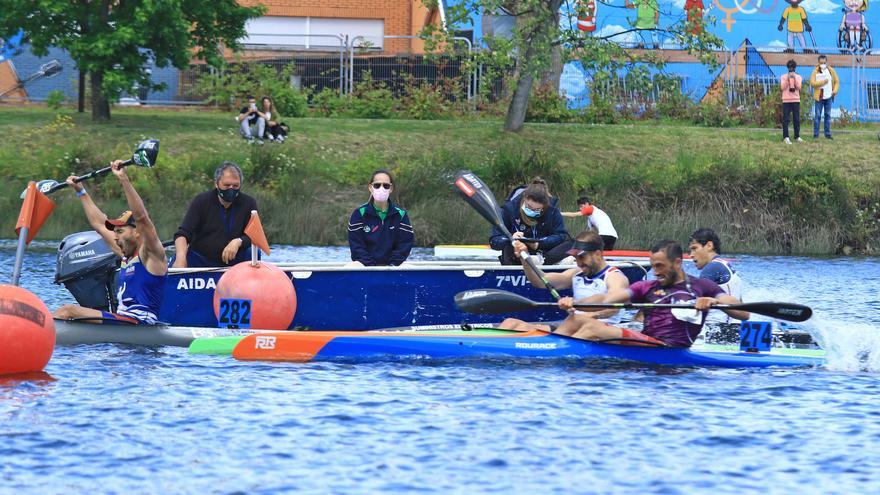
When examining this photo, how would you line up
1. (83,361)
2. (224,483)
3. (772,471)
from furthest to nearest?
(83,361), (772,471), (224,483)

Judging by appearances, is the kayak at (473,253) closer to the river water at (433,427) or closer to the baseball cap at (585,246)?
the river water at (433,427)

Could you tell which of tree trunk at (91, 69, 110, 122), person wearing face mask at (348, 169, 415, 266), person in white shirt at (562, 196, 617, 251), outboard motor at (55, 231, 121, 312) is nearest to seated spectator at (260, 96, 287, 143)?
tree trunk at (91, 69, 110, 122)

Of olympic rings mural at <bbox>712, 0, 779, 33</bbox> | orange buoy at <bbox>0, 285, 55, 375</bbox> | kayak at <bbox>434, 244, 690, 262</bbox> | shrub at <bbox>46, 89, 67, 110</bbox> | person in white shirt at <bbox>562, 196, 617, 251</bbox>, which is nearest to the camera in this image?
orange buoy at <bbox>0, 285, 55, 375</bbox>

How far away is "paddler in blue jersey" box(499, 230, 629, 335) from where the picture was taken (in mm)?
12172

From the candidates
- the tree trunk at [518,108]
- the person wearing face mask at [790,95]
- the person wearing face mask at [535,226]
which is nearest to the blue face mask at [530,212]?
the person wearing face mask at [535,226]

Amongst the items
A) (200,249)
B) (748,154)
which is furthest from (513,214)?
(748,154)

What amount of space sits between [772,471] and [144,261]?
5906 mm

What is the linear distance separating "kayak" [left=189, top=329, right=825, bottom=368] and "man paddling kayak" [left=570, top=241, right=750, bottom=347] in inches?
4.0

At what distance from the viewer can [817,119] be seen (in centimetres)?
3130

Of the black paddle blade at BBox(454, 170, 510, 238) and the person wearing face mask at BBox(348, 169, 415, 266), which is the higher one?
the black paddle blade at BBox(454, 170, 510, 238)

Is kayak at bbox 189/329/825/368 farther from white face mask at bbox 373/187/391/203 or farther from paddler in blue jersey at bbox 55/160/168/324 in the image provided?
white face mask at bbox 373/187/391/203

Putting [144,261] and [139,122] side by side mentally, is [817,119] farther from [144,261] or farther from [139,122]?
[144,261]

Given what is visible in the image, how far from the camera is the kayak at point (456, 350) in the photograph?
1209 cm

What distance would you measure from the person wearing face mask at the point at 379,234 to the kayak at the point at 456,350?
1525 mm
